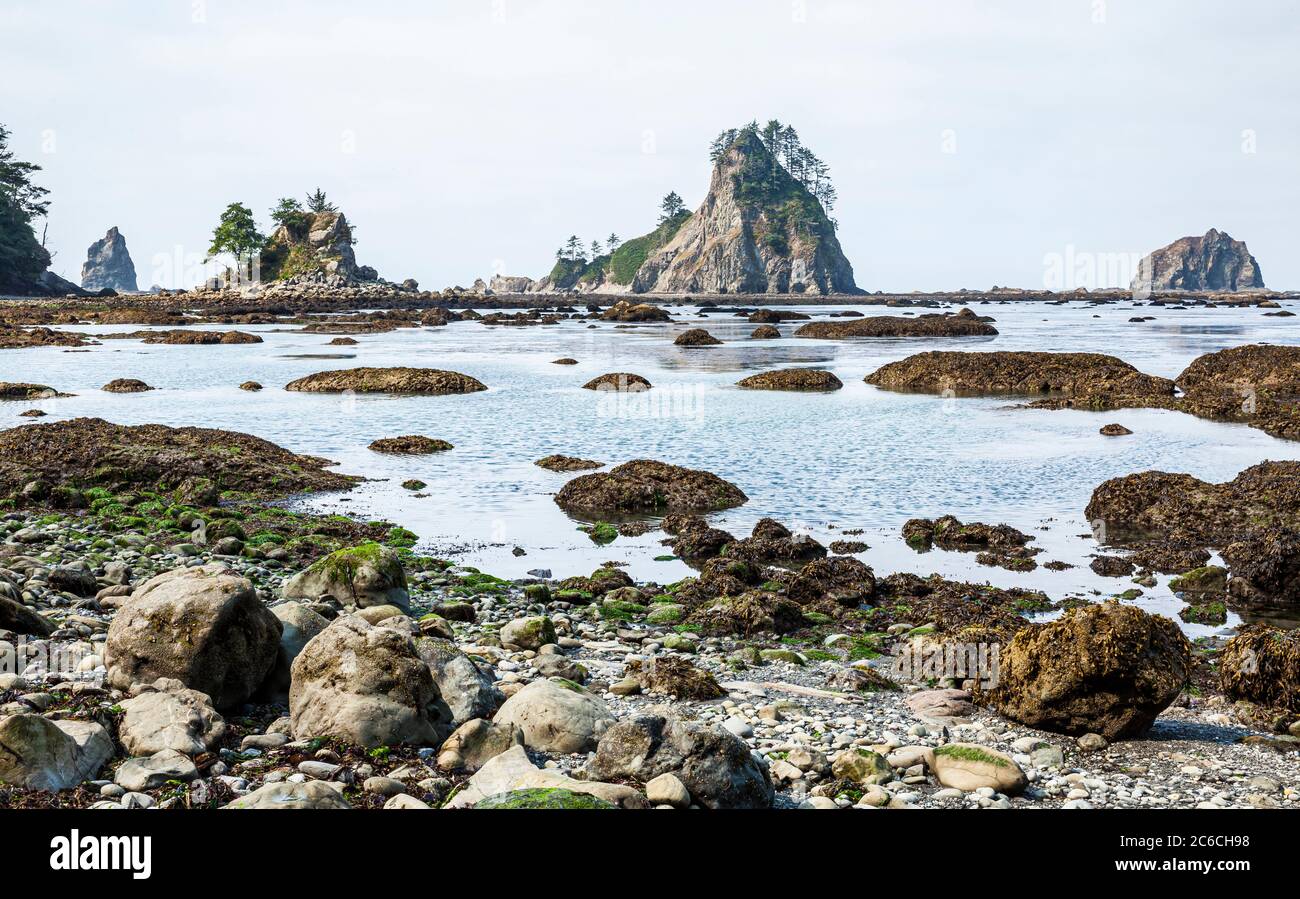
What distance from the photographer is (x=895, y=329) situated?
81875 mm

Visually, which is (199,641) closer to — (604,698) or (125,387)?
(604,698)

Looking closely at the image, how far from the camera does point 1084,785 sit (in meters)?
7.88

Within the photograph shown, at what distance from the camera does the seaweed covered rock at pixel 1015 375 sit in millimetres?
39688

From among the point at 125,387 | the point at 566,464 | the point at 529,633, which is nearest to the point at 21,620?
the point at 529,633

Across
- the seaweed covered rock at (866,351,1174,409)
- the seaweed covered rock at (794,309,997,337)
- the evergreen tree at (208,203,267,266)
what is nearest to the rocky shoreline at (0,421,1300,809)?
the seaweed covered rock at (866,351,1174,409)

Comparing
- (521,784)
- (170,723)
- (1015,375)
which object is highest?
(1015,375)

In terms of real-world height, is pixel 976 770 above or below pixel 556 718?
below

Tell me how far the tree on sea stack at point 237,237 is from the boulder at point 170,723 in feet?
525

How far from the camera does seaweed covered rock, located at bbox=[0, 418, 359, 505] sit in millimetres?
19453

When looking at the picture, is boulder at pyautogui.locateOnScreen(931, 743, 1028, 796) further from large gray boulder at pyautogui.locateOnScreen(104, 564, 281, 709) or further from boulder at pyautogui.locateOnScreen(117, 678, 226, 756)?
large gray boulder at pyautogui.locateOnScreen(104, 564, 281, 709)

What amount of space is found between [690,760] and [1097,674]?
3857 mm

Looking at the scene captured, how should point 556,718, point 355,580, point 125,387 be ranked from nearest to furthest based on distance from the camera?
point 556,718 → point 355,580 → point 125,387

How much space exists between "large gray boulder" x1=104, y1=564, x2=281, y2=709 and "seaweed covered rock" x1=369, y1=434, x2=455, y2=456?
619 inches
